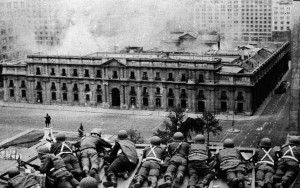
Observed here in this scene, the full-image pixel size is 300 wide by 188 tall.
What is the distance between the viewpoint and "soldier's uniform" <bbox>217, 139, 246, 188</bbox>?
62.5 feet

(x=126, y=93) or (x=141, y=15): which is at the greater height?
(x=141, y=15)

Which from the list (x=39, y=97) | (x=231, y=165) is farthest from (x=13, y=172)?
(x=39, y=97)

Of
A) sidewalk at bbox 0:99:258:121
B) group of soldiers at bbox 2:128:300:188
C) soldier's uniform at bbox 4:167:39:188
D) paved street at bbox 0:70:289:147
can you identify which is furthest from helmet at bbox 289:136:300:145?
sidewalk at bbox 0:99:258:121

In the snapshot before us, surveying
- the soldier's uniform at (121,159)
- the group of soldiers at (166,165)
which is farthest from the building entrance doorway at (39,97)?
the soldier's uniform at (121,159)

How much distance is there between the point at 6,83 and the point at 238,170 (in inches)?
4183

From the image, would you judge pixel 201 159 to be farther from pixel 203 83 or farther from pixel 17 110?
pixel 17 110

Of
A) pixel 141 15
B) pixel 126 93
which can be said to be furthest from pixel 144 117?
pixel 141 15

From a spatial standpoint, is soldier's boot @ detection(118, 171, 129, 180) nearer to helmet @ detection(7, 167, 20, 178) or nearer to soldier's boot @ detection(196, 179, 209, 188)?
soldier's boot @ detection(196, 179, 209, 188)

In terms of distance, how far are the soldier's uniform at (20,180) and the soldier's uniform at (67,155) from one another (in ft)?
5.98

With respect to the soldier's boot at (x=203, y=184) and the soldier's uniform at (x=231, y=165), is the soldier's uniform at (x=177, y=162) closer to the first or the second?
the soldier's boot at (x=203, y=184)

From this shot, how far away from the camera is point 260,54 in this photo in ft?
424

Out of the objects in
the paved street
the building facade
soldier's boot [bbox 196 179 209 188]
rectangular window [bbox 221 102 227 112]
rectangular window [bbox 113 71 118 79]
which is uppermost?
the building facade

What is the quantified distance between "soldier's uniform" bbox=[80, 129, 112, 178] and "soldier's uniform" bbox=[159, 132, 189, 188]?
2.85 meters

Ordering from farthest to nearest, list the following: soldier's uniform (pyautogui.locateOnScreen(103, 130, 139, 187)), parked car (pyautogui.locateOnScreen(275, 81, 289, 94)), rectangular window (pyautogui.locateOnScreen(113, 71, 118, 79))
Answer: parked car (pyautogui.locateOnScreen(275, 81, 289, 94))
rectangular window (pyautogui.locateOnScreen(113, 71, 118, 79))
soldier's uniform (pyautogui.locateOnScreen(103, 130, 139, 187))
